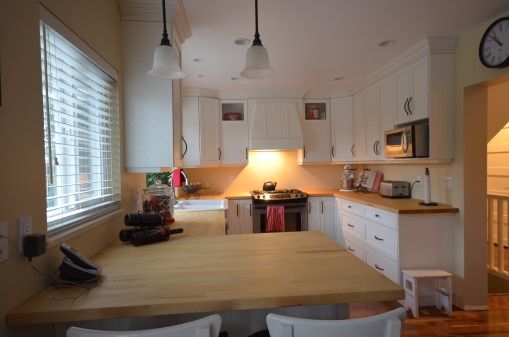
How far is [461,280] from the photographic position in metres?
2.59

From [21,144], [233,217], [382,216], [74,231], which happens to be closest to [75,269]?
[74,231]

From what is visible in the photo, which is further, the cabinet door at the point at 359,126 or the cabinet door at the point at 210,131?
the cabinet door at the point at 210,131

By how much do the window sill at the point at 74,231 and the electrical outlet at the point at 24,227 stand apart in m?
0.13

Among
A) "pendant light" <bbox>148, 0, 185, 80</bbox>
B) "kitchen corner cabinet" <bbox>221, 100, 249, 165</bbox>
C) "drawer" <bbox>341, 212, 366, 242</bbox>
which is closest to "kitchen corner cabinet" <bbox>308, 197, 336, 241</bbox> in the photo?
"drawer" <bbox>341, 212, 366, 242</bbox>

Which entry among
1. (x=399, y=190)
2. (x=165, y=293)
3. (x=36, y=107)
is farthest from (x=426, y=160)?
(x=36, y=107)

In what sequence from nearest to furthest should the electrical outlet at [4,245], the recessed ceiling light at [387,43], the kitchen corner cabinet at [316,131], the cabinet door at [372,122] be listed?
the electrical outlet at [4,245]
the recessed ceiling light at [387,43]
the cabinet door at [372,122]
the kitchen corner cabinet at [316,131]

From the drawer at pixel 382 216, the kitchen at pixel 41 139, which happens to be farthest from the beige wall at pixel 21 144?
the drawer at pixel 382 216

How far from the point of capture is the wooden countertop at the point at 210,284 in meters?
0.95

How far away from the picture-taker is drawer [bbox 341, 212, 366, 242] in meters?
3.42

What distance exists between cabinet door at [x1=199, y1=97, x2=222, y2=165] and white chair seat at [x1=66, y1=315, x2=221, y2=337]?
11.1 feet

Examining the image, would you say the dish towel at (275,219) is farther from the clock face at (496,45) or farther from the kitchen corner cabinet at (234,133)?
the clock face at (496,45)

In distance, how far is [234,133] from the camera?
430cm

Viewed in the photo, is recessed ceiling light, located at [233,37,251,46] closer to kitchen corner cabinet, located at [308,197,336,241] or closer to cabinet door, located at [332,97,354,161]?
cabinet door, located at [332,97,354,161]

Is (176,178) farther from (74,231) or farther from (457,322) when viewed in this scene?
(457,322)
